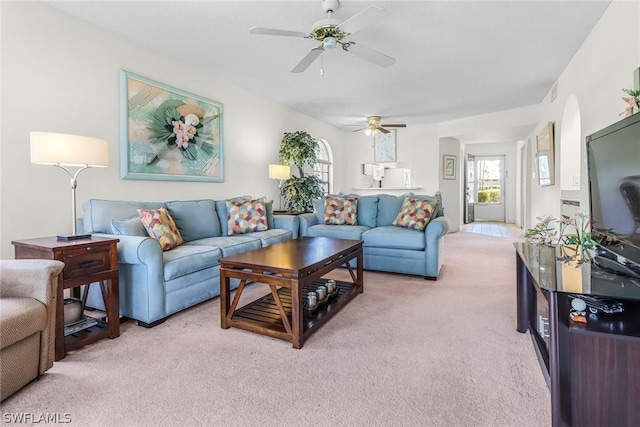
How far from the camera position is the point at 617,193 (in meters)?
1.60

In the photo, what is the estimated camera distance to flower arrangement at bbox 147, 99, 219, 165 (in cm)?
348

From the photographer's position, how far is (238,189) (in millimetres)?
4711

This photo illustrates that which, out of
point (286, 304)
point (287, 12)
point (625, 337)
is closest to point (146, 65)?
point (287, 12)

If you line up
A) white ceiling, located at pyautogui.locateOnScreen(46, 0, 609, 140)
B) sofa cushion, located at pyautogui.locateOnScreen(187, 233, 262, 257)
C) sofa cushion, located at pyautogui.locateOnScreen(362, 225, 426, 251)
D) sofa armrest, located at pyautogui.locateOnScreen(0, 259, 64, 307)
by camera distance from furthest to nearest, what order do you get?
1. sofa cushion, located at pyautogui.locateOnScreen(362, 225, 426, 251)
2. sofa cushion, located at pyautogui.locateOnScreen(187, 233, 262, 257)
3. white ceiling, located at pyautogui.locateOnScreen(46, 0, 609, 140)
4. sofa armrest, located at pyautogui.locateOnScreen(0, 259, 64, 307)

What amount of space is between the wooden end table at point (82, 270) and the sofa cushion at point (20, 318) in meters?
0.28

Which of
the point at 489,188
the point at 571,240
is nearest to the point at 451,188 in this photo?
the point at 489,188

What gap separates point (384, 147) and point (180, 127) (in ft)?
16.9

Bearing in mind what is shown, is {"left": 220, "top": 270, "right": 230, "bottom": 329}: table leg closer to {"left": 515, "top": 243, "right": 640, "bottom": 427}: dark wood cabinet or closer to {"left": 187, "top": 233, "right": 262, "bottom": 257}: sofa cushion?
{"left": 187, "top": 233, "right": 262, "bottom": 257}: sofa cushion

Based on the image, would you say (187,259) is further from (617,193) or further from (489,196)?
(489,196)

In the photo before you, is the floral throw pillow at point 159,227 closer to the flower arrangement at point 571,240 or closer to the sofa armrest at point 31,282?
the sofa armrest at point 31,282

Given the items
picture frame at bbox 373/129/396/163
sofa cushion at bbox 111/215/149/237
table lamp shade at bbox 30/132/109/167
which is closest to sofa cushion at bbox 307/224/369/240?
sofa cushion at bbox 111/215/149/237

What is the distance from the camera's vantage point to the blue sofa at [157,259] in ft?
7.68

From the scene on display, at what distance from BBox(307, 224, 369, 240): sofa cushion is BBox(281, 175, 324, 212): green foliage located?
895 mm

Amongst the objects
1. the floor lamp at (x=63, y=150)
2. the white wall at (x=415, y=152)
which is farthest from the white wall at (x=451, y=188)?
the floor lamp at (x=63, y=150)
